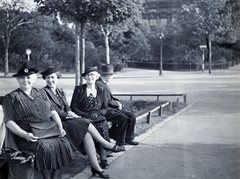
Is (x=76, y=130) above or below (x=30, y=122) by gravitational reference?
below

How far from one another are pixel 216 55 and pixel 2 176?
41446 mm

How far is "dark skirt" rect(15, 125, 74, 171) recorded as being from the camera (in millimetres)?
3602

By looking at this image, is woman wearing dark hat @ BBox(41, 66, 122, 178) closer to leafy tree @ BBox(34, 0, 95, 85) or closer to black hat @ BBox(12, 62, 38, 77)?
black hat @ BBox(12, 62, 38, 77)

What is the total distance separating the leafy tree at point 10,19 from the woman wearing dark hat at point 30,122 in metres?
3.24

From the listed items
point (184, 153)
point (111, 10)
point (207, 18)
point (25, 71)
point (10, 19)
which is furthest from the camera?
point (207, 18)

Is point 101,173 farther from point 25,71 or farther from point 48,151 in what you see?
point 25,71

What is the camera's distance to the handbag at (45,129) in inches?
145

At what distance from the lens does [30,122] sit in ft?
12.2

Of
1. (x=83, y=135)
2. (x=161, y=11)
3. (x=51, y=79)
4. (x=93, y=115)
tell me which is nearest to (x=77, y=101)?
(x=93, y=115)

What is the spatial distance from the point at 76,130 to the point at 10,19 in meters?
4.07

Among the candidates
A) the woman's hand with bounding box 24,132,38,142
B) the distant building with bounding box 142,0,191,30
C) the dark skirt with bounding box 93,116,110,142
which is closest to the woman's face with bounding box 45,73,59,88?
the dark skirt with bounding box 93,116,110,142

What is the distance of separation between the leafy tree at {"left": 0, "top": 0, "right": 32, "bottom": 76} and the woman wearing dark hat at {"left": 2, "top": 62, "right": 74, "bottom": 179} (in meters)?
3.24

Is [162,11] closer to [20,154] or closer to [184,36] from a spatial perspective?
[184,36]

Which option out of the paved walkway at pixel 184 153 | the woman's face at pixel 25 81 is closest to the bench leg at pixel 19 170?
the woman's face at pixel 25 81
